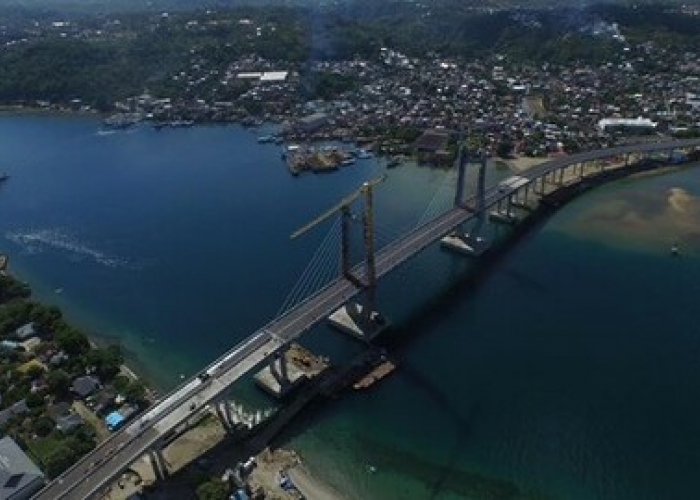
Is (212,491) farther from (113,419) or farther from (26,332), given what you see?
(26,332)

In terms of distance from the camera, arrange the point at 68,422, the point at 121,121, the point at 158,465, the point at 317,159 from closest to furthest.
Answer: the point at 158,465
the point at 68,422
the point at 317,159
the point at 121,121

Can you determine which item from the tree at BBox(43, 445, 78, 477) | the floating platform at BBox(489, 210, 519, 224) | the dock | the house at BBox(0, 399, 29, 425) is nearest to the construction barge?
the floating platform at BBox(489, 210, 519, 224)

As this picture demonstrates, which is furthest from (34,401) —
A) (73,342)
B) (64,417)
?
(73,342)

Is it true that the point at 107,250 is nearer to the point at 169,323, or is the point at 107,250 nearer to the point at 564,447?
the point at 169,323

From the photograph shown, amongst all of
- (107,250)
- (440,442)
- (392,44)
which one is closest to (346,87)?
(392,44)

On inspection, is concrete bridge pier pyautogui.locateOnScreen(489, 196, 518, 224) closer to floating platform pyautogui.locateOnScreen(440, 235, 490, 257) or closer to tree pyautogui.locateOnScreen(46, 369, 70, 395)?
floating platform pyautogui.locateOnScreen(440, 235, 490, 257)

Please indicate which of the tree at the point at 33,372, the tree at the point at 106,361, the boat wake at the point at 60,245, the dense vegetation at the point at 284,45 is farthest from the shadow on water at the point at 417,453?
the dense vegetation at the point at 284,45

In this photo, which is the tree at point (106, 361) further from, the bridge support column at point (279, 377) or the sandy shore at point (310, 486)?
the sandy shore at point (310, 486)
